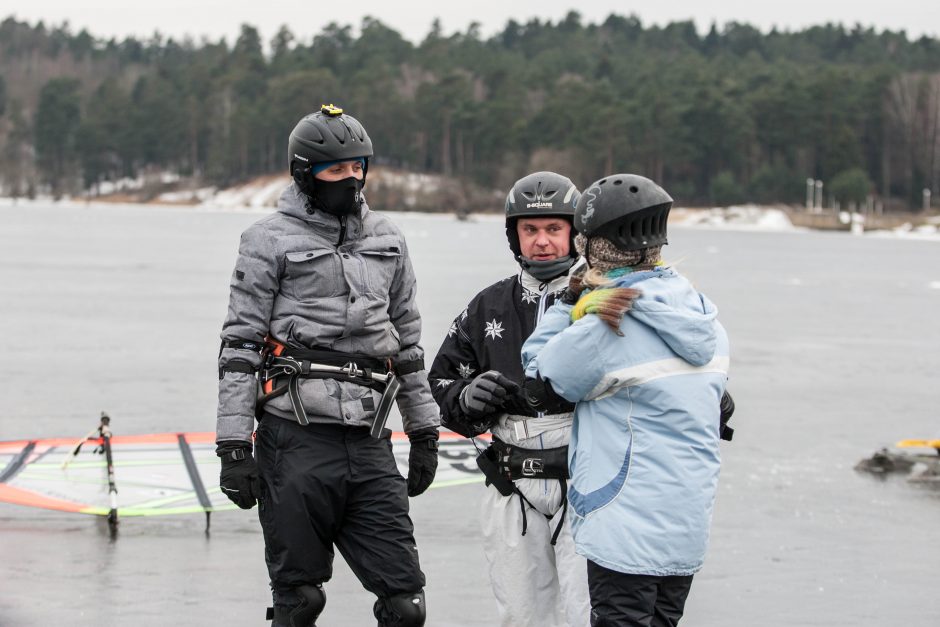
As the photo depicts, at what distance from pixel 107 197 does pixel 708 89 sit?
78.6 metres

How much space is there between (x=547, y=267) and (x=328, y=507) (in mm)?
1088

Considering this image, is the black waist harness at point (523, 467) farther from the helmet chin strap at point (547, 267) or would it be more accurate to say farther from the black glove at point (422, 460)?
the helmet chin strap at point (547, 267)

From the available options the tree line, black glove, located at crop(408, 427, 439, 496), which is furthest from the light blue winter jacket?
the tree line

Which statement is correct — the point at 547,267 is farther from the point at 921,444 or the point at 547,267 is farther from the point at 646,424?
the point at 921,444

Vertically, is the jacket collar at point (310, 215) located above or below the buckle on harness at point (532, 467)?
above

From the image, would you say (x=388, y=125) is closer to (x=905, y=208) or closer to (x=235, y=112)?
(x=235, y=112)

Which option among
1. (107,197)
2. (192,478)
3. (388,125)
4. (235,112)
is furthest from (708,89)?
(192,478)

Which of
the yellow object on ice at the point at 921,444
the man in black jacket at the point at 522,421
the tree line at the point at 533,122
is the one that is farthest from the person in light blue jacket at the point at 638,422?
the tree line at the point at 533,122

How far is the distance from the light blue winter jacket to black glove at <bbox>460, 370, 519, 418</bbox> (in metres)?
0.36

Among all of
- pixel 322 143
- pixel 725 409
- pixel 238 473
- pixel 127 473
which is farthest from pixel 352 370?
pixel 127 473

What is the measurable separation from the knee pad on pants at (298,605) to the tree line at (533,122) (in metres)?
127

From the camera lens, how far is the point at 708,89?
144875mm

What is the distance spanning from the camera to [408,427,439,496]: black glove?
195 inches

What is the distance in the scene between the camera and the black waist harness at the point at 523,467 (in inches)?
176
